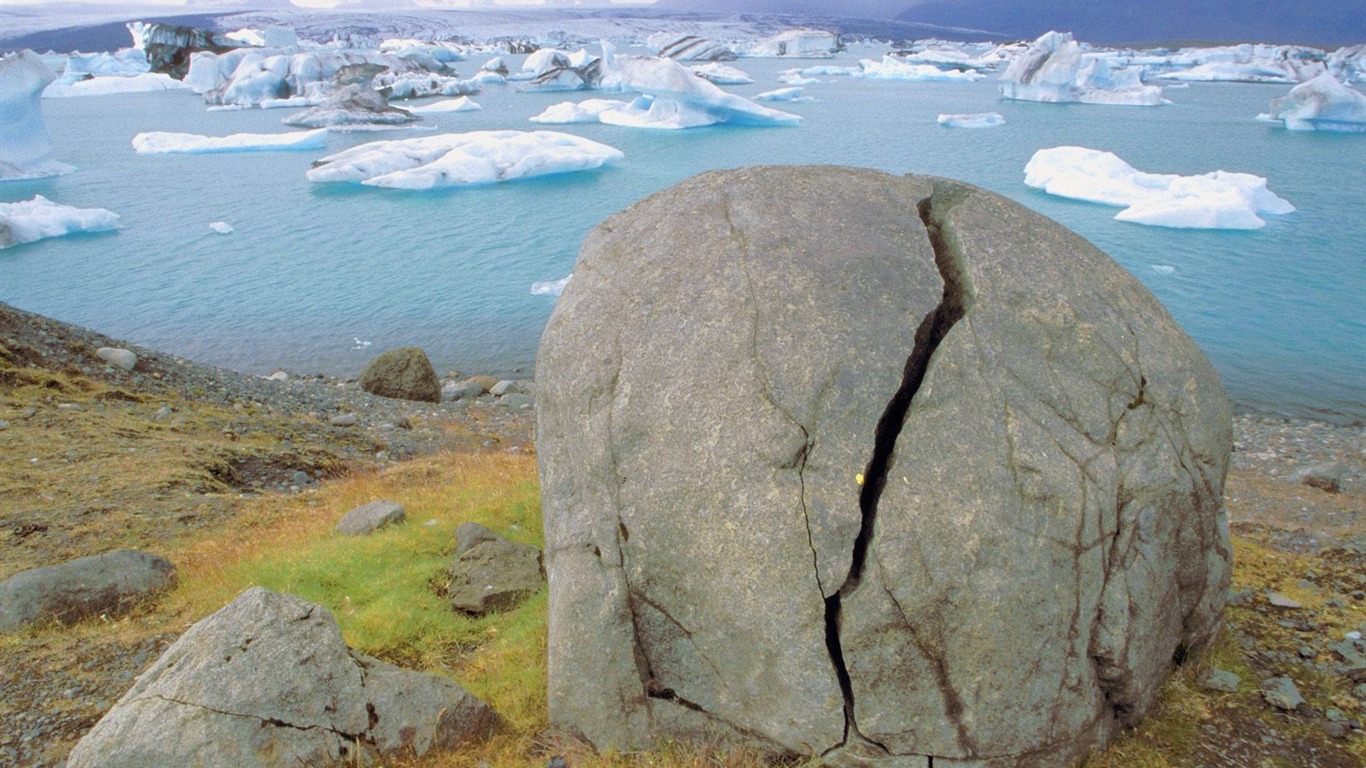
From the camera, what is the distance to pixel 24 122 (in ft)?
155

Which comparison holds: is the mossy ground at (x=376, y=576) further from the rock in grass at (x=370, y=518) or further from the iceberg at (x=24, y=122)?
the iceberg at (x=24, y=122)

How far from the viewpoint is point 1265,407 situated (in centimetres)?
2055

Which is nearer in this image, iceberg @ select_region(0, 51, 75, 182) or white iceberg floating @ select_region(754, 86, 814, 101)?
iceberg @ select_region(0, 51, 75, 182)

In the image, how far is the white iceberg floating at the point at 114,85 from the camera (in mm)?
94000

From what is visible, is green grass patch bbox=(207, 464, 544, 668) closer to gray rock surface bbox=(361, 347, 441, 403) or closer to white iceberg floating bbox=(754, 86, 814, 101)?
gray rock surface bbox=(361, 347, 441, 403)

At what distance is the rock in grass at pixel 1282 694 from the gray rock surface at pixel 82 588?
30.3 feet

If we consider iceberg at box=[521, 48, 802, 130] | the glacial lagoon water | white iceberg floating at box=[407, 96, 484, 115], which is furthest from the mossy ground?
white iceberg floating at box=[407, 96, 484, 115]

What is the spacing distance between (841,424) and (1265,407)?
2000cm

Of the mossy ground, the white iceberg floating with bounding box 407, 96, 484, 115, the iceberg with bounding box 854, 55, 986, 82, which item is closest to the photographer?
the mossy ground

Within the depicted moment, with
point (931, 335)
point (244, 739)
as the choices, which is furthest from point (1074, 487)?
point (244, 739)

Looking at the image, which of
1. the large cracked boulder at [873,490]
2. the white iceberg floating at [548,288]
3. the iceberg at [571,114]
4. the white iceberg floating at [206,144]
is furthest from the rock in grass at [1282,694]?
the iceberg at [571,114]

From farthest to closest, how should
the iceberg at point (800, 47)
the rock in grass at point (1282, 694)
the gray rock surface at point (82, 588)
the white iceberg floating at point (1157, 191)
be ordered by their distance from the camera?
1. the iceberg at point (800, 47)
2. the white iceberg floating at point (1157, 191)
3. the gray rock surface at point (82, 588)
4. the rock in grass at point (1282, 694)

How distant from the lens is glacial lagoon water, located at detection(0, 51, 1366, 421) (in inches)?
990

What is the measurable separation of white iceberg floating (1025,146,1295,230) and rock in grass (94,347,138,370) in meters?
34.0
